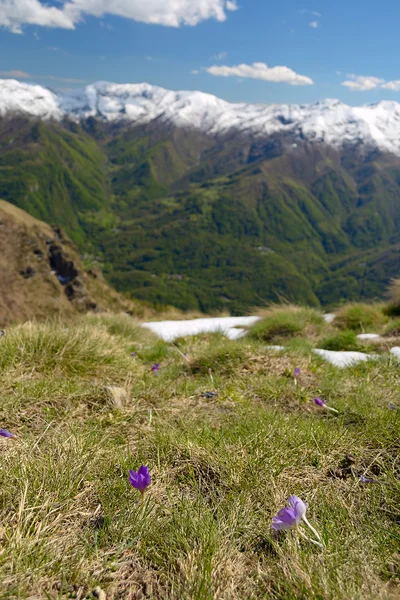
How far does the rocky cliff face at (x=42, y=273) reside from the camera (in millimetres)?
107125

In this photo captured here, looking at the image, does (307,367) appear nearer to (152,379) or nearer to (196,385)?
(196,385)

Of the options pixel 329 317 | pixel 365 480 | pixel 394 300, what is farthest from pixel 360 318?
pixel 365 480

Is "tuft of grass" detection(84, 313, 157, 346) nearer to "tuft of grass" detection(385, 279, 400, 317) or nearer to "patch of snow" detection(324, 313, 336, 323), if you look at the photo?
"patch of snow" detection(324, 313, 336, 323)

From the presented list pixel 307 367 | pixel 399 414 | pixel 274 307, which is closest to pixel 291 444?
pixel 399 414

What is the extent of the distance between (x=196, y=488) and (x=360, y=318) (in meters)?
9.87

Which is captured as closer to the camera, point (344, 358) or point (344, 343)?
point (344, 358)

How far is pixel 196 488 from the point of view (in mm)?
2633

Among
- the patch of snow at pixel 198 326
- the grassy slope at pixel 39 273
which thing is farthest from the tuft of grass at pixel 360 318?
the grassy slope at pixel 39 273

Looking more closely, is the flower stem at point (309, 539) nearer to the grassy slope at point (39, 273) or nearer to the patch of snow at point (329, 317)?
the patch of snow at point (329, 317)

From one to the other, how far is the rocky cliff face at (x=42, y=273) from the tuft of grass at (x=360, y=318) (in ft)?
313

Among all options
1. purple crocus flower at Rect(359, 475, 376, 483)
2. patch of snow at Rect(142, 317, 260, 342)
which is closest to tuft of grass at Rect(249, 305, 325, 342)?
patch of snow at Rect(142, 317, 260, 342)

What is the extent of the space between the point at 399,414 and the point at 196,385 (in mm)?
2247

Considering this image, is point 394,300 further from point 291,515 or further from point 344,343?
point 291,515

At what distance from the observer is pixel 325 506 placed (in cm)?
235
